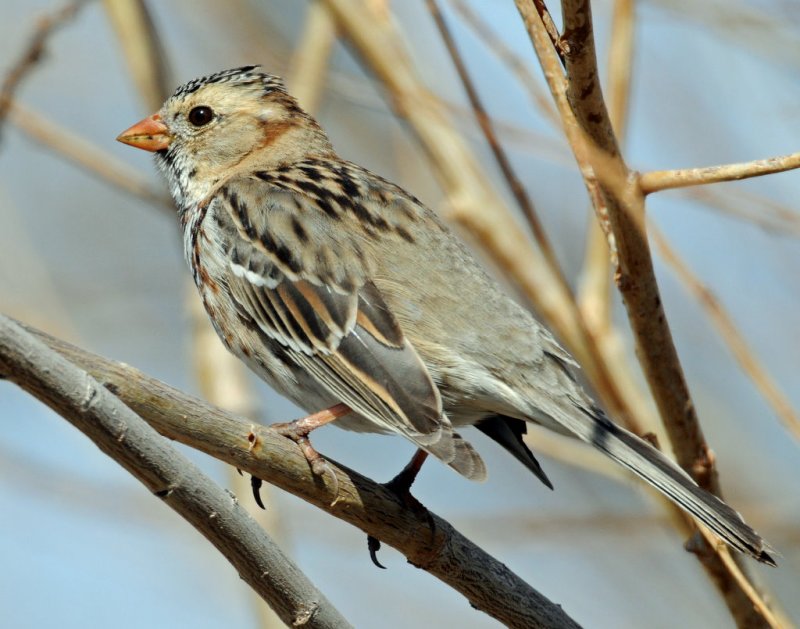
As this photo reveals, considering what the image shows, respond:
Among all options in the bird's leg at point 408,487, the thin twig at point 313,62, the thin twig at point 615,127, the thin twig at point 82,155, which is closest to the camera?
the bird's leg at point 408,487

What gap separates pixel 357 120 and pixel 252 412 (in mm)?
3163

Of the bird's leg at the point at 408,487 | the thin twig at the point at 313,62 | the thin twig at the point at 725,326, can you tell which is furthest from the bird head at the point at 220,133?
the thin twig at the point at 725,326

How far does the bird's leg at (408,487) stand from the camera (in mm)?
3609

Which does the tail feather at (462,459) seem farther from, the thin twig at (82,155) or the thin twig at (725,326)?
the thin twig at (82,155)

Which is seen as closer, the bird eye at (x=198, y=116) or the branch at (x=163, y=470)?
the branch at (x=163, y=470)

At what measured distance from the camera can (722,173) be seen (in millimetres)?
2834

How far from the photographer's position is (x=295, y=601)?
9.67 ft

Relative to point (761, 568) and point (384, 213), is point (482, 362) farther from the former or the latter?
point (761, 568)

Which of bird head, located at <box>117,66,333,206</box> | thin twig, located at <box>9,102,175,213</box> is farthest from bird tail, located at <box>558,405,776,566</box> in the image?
thin twig, located at <box>9,102,175,213</box>

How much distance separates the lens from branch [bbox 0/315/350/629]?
7.82 feet

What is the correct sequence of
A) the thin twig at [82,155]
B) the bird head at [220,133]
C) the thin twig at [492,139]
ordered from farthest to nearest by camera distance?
the thin twig at [82,155]
the bird head at [220,133]
the thin twig at [492,139]

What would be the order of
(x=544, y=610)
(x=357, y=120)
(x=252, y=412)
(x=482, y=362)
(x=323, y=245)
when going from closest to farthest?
(x=544, y=610) < (x=482, y=362) < (x=323, y=245) < (x=252, y=412) < (x=357, y=120)

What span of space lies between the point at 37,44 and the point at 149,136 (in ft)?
1.99

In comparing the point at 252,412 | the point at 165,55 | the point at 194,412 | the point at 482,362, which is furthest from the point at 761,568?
the point at 194,412
